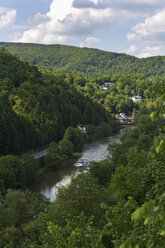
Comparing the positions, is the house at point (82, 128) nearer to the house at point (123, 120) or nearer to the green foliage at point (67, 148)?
the green foliage at point (67, 148)

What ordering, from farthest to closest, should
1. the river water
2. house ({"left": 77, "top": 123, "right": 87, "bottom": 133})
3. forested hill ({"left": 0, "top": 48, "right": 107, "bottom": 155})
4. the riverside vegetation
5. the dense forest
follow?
house ({"left": 77, "top": 123, "right": 87, "bottom": 133})
forested hill ({"left": 0, "top": 48, "right": 107, "bottom": 155})
the river water
the dense forest
the riverside vegetation

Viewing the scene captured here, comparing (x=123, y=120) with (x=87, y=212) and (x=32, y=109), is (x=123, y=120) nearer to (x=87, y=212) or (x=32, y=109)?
(x=32, y=109)

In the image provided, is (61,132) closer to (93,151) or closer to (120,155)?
(93,151)

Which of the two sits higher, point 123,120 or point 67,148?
point 67,148

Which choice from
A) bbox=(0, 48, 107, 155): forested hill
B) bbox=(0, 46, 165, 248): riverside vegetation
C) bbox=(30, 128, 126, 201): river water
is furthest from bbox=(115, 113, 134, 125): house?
bbox=(30, 128, 126, 201): river water

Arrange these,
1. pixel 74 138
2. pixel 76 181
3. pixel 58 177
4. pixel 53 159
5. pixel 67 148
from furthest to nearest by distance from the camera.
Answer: pixel 74 138 → pixel 67 148 → pixel 53 159 → pixel 58 177 → pixel 76 181

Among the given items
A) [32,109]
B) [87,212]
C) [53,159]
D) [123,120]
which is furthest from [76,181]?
[123,120]

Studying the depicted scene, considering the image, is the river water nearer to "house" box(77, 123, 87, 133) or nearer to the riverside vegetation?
the riverside vegetation
